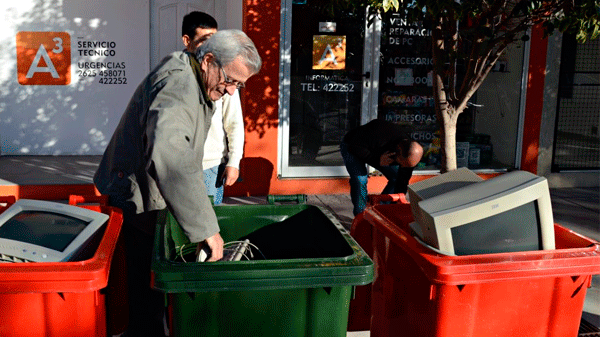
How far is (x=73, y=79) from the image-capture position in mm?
8656

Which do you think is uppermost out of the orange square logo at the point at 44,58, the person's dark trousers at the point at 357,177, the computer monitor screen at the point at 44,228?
the orange square logo at the point at 44,58

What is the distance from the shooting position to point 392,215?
3395 mm

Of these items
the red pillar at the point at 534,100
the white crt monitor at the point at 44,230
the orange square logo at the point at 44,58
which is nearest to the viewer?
the white crt monitor at the point at 44,230

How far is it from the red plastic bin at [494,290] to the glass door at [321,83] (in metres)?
4.79

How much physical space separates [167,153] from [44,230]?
1.96 ft

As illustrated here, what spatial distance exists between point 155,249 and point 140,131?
67 centimetres

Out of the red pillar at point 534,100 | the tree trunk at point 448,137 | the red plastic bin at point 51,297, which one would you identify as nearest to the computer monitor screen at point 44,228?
the red plastic bin at point 51,297

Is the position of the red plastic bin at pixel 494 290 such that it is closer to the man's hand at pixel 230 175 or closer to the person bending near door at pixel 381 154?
the man's hand at pixel 230 175

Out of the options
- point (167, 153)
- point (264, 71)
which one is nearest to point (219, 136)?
point (167, 153)

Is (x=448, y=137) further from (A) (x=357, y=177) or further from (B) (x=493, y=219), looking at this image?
(B) (x=493, y=219)

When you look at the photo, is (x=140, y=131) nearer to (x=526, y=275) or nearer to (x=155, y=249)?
(x=155, y=249)

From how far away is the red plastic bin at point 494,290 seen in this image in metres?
2.67

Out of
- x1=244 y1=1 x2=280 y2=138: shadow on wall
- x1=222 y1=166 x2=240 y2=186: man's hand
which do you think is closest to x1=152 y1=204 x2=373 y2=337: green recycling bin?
x1=222 y1=166 x2=240 y2=186: man's hand

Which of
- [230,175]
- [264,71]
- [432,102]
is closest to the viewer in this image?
[230,175]
